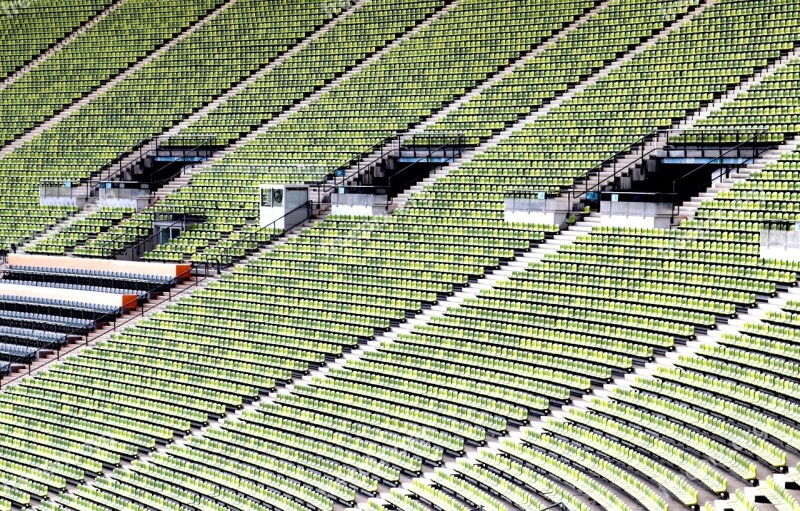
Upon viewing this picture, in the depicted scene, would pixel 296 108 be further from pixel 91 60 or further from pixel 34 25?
pixel 34 25

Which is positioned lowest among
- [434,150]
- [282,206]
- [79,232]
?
[79,232]

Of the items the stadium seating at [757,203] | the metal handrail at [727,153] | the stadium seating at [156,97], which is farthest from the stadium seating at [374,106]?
the stadium seating at [757,203]

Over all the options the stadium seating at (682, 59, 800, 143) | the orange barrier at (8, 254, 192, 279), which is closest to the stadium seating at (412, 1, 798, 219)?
the stadium seating at (682, 59, 800, 143)

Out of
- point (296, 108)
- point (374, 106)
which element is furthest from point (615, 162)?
point (296, 108)

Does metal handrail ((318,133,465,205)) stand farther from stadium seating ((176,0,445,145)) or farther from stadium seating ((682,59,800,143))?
stadium seating ((682,59,800,143))

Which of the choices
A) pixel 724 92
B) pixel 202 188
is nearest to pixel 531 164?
pixel 724 92

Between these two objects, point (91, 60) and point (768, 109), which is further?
point (91, 60)

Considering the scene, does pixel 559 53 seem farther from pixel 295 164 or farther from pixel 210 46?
pixel 210 46
